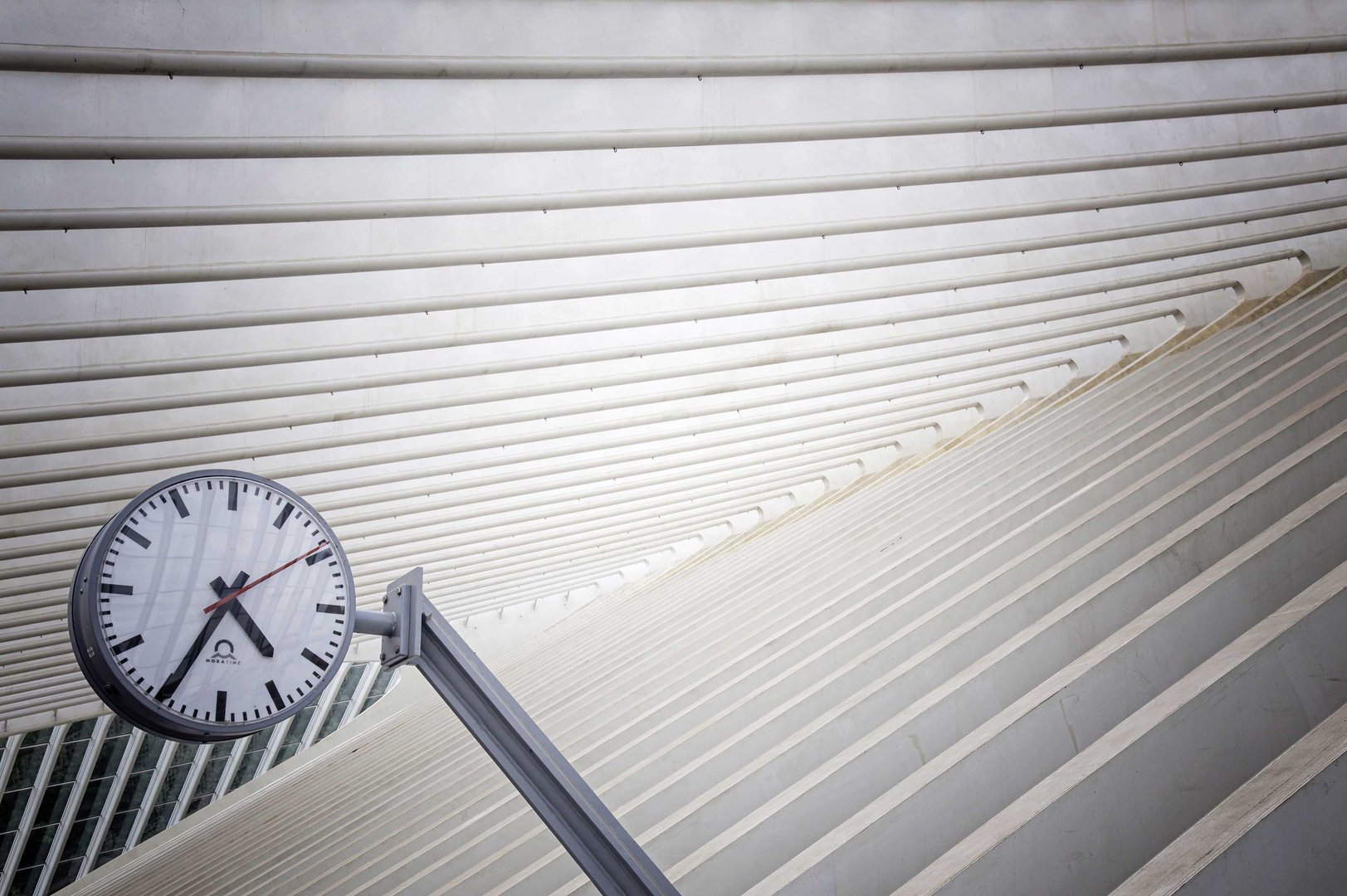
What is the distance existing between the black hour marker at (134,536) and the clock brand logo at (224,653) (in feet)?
0.92

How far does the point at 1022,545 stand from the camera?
4.81 metres

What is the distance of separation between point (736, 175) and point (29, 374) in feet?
Result: 17.6

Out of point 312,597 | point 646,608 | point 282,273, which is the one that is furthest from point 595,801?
point 646,608

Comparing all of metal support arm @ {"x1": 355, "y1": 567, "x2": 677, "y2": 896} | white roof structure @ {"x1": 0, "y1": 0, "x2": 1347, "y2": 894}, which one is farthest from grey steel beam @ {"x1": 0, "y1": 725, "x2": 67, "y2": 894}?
metal support arm @ {"x1": 355, "y1": 567, "x2": 677, "y2": 896}

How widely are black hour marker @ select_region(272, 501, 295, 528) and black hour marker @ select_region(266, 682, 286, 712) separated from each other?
15.1 inches

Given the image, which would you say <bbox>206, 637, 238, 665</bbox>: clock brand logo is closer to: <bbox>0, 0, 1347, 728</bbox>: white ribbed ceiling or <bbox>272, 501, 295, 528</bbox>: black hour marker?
<bbox>272, 501, 295, 528</bbox>: black hour marker

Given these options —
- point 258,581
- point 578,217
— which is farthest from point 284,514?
point 578,217

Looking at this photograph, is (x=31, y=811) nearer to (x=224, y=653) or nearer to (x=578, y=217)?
(x=578, y=217)

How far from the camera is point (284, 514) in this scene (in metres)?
2.27

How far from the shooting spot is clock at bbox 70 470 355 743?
1.99 metres

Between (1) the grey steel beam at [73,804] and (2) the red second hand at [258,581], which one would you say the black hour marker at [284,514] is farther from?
(1) the grey steel beam at [73,804]

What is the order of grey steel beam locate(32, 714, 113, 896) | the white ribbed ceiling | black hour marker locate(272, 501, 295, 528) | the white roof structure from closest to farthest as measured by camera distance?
black hour marker locate(272, 501, 295, 528) → the white roof structure → the white ribbed ceiling → grey steel beam locate(32, 714, 113, 896)

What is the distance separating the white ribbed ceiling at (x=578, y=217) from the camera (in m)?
5.12

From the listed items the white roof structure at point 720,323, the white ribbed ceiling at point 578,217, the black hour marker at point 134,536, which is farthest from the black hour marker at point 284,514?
the white ribbed ceiling at point 578,217
